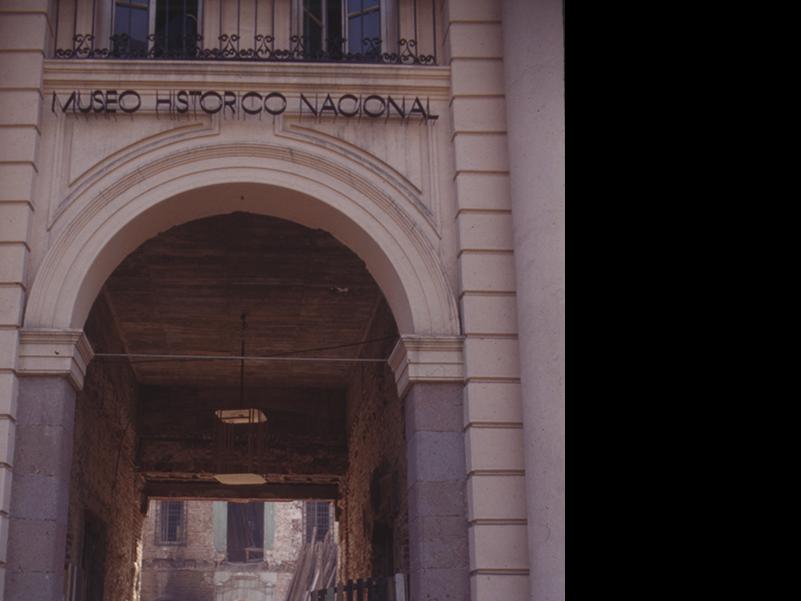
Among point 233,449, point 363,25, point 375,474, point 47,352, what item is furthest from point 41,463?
point 233,449

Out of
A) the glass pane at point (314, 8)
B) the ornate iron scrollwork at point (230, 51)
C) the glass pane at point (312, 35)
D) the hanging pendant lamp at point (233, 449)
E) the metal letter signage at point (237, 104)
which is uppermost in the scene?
the glass pane at point (314, 8)

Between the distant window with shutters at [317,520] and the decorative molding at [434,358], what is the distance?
25.9 meters

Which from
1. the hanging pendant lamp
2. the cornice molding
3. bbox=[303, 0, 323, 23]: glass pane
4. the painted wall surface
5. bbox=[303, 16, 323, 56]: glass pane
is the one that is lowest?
the painted wall surface

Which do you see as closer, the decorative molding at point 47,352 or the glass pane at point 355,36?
the decorative molding at point 47,352

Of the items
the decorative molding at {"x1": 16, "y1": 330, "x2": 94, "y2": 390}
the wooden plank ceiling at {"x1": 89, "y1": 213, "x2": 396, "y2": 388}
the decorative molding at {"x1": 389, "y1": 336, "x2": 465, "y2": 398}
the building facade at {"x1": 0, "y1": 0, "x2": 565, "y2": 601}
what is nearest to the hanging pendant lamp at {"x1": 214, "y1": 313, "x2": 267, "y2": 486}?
the wooden plank ceiling at {"x1": 89, "y1": 213, "x2": 396, "y2": 388}

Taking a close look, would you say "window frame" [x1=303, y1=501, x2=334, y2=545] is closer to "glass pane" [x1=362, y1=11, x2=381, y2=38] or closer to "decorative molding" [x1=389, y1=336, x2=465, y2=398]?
"glass pane" [x1=362, y1=11, x2=381, y2=38]

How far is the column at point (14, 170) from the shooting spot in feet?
24.6

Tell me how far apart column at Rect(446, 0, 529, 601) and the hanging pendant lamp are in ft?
19.1

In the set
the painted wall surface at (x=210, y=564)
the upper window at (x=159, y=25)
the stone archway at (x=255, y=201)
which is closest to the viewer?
the stone archway at (x=255, y=201)

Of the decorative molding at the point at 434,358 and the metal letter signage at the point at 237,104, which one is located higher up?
the metal letter signage at the point at 237,104

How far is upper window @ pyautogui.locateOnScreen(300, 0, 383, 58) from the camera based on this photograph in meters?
9.02

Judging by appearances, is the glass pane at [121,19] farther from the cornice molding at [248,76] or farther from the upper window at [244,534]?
the upper window at [244,534]

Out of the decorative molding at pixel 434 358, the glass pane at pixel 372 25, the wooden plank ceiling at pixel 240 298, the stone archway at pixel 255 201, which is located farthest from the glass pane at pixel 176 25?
the decorative molding at pixel 434 358
